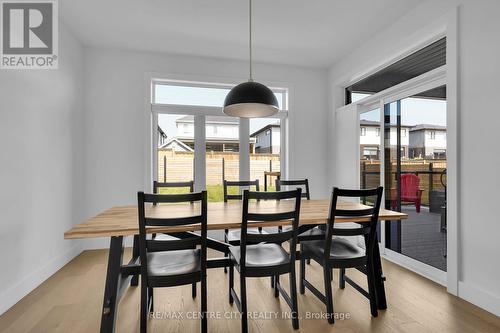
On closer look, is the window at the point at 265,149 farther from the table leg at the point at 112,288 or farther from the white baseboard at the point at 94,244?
the table leg at the point at 112,288

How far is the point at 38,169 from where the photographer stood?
2.71m

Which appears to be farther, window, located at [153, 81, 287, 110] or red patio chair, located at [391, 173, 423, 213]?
window, located at [153, 81, 287, 110]

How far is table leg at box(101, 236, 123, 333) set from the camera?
170 cm

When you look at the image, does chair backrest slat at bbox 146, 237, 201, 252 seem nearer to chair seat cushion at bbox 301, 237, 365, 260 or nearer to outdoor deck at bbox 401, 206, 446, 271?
chair seat cushion at bbox 301, 237, 365, 260

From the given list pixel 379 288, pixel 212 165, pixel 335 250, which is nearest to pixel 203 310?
pixel 335 250

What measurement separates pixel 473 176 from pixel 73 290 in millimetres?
3750

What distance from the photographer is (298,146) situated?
438cm

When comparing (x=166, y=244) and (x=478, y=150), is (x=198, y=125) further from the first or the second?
(x=478, y=150)

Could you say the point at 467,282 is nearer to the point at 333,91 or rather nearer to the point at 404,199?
the point at 404,199

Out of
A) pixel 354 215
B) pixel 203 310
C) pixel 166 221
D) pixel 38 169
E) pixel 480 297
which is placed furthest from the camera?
pixel 38 169

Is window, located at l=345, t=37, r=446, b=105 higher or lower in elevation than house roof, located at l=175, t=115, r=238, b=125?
higher

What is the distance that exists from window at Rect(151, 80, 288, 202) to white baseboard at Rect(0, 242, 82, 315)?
1477 millimetres

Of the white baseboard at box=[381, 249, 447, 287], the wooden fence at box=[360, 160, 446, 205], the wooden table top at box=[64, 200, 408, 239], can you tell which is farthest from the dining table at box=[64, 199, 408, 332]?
the wooden fence at box=[360, 160, 446, 205]

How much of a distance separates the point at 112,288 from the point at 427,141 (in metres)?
3.26
